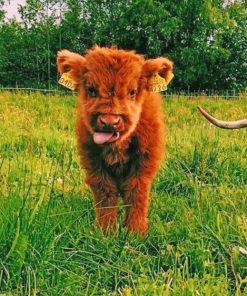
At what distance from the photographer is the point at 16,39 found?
39062 mm

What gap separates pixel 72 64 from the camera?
4699mm

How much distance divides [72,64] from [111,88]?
0.60 meters

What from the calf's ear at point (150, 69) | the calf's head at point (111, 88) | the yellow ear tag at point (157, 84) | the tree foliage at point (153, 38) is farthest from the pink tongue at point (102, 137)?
the tree foliage at point (153, 38)

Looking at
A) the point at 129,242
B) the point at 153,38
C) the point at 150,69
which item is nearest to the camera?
the point at 129,242

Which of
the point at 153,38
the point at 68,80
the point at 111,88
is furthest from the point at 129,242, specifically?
the point at 153,38

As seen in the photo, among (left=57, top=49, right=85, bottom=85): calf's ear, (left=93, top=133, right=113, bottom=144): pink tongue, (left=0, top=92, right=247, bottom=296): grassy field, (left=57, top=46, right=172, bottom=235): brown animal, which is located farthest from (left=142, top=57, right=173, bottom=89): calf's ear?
(left=0, top=92, right=247, bottom=296): grassy field

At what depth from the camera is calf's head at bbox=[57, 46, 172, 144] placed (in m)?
4.15

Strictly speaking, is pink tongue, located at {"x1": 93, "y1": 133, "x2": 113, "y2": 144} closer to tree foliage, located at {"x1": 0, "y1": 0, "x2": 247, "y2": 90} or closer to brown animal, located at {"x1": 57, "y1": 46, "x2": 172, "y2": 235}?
brown animal, located at {"x1": 57, "y1": 46, "x2": 172, "y2": 235}

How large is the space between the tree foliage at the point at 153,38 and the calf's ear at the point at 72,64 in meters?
26.7

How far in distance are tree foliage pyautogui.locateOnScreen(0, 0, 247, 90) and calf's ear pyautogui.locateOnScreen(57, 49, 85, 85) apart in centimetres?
2666

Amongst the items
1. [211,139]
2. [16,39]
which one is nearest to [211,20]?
[16,39]

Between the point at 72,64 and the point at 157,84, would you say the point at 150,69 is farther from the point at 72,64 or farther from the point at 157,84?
the point at 72,64

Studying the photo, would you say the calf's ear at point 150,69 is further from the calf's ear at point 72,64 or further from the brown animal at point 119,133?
the calf's ear at point 72,64

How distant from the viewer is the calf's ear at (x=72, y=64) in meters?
4.66
